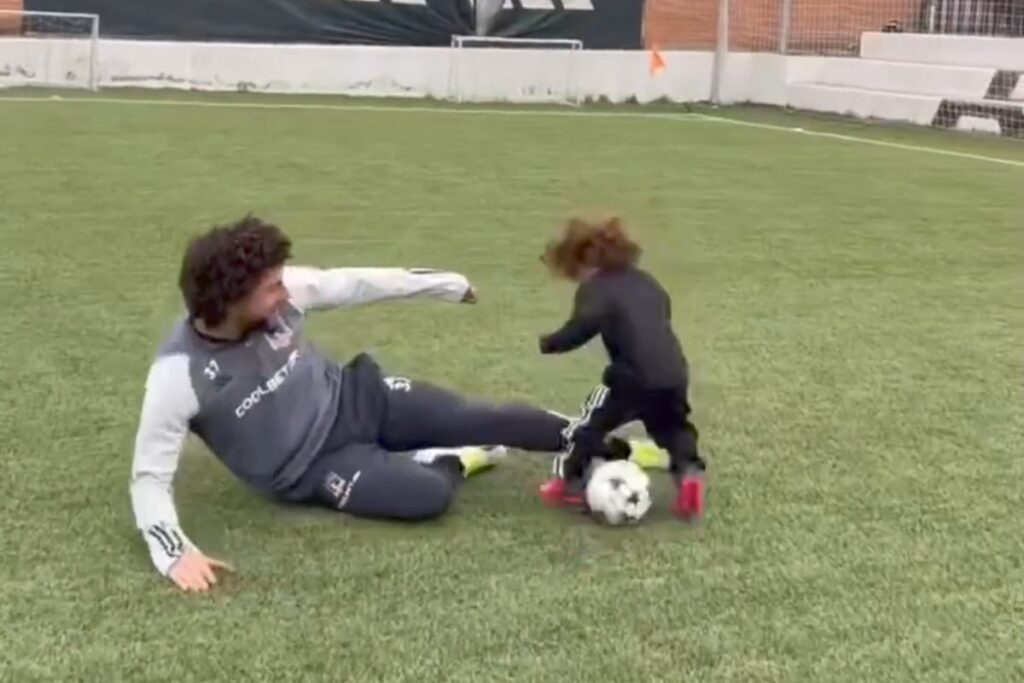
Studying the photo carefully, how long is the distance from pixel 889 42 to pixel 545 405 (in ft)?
48.9

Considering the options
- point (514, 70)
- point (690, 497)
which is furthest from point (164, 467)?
point (514, 70)

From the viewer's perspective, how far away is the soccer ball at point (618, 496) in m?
3.91

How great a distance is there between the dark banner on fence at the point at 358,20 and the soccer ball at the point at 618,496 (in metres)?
14.3

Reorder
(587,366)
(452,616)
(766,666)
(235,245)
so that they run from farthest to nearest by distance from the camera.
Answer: (587,366) < (235,245) < (452,616) < (766,666)

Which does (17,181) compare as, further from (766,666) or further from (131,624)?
(766,666)

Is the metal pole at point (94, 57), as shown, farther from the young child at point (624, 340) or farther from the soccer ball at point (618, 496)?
the soccer ball at point (618, 496)

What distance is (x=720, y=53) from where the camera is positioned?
1891 centimetres

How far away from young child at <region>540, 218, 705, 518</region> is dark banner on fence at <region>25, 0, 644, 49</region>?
14108 mm

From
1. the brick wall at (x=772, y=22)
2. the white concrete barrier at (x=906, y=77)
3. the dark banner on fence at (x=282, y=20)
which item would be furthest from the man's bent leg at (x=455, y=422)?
the brick wall at (x=772, y=22)

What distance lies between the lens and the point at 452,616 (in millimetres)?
3312

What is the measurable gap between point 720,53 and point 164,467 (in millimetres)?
16002

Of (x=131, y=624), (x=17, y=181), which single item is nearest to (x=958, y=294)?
(x=131, y=624)

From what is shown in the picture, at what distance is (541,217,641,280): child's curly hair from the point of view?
395cm

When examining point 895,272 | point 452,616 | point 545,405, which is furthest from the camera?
point 895,272
